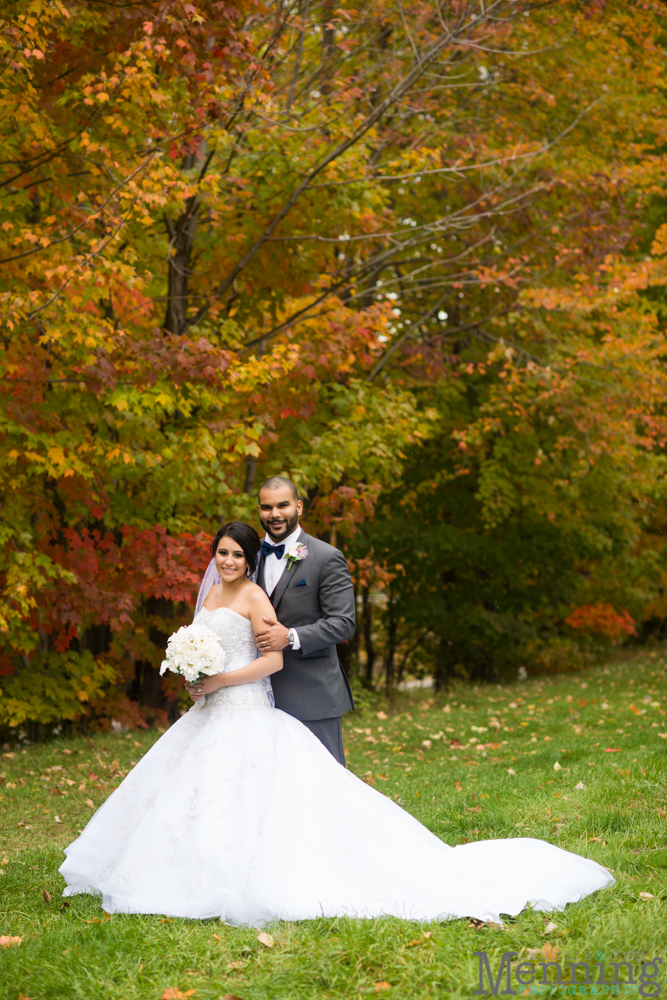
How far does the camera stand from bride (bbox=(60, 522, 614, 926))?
3975 mm

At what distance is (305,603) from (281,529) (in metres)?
0.42

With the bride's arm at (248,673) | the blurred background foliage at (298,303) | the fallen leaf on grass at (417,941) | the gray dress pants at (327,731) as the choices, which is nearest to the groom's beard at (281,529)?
the bride's arm at (248,673)

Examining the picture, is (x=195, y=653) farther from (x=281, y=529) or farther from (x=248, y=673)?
(x=281, y=529)

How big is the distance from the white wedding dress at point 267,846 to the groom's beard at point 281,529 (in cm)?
49

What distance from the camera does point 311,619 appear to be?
15.3 ft

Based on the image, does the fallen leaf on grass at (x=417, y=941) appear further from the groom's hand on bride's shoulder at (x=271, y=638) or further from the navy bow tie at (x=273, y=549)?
the navy bow tie at (x=273, y=549)

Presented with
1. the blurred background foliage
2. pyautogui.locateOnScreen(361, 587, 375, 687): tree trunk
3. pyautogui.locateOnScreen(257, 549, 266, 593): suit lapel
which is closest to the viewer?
pyautogui.locateOnScreen(257, 549, 266, 593): suit lapel

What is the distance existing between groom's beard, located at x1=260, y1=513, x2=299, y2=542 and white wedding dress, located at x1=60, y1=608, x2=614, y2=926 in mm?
493

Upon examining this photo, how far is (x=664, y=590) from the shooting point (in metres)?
23.0

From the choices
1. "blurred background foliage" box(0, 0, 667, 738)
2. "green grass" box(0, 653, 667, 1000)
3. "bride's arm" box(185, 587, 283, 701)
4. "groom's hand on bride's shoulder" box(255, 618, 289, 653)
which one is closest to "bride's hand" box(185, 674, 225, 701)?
"bride's arm" box(185, 587, 283, 701)

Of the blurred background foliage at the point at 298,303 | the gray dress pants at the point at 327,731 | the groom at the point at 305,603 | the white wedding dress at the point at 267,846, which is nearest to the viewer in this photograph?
the white wedding dress at the point at 267,846

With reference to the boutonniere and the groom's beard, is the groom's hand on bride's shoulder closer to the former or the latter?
the boutonniere

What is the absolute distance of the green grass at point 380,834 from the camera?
342cm

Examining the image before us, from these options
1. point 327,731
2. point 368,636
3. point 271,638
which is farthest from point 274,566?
point 368,636
